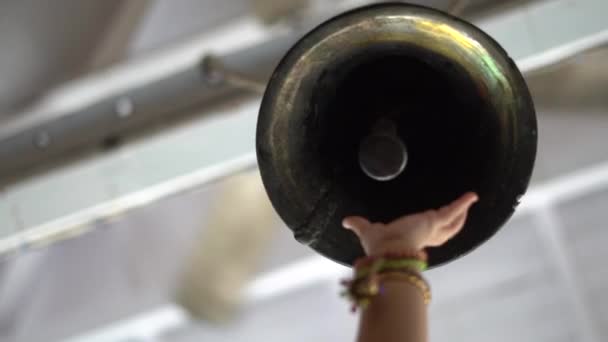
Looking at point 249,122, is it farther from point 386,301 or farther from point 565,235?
point 565,235

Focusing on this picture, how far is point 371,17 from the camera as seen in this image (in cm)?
120

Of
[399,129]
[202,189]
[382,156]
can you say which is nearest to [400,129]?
[399,129]

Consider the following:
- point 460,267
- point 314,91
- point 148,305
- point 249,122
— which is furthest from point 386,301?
point 148,305

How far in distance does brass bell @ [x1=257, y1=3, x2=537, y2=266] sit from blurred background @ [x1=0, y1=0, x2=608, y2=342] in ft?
0.83

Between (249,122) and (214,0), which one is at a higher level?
(214,0)

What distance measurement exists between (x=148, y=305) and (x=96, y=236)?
0.40 metres

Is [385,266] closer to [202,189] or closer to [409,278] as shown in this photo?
[409,278]

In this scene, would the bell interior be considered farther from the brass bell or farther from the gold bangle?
the gold bangle

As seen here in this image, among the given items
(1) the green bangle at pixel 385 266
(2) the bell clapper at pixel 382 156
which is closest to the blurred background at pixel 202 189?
(2) the bell clapper at pixel 382 156

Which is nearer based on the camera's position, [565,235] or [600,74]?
[600,74]

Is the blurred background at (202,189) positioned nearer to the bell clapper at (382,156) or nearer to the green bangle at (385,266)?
the bell clapper at (382,156)

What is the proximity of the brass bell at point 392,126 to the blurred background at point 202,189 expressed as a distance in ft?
0.83

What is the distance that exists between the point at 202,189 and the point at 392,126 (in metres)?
1.61

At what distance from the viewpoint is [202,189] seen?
2875mm
